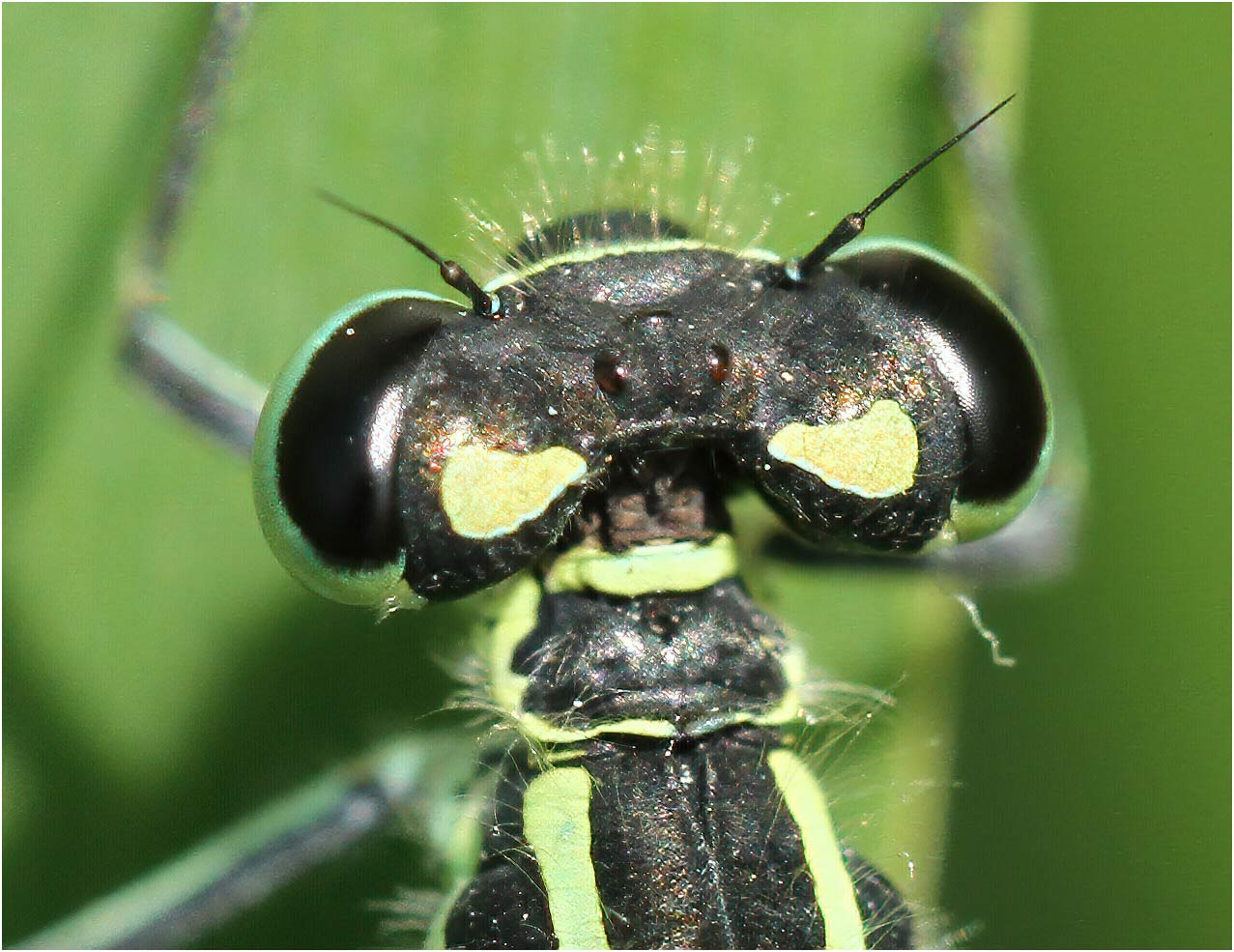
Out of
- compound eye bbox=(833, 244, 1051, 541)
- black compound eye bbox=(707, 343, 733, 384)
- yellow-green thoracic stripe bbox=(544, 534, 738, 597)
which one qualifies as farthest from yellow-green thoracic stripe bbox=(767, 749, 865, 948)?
black compound eye bbox=(707, 343, 733, 384)

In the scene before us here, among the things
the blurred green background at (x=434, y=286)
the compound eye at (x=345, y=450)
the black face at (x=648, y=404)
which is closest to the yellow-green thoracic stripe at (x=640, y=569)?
the black face at (x=648, y=404)

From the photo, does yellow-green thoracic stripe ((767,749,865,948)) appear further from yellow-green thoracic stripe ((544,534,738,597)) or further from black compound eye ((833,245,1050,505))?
black compound eye ((833,245,1050,505))

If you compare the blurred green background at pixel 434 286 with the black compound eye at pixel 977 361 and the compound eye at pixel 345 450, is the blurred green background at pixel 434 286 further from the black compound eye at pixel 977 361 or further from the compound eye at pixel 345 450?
the compound eye at pixel 345 450

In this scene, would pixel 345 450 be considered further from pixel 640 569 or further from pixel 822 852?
pixel 822 852

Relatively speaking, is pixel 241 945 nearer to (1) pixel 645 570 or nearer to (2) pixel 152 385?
(2) pixel 152 385

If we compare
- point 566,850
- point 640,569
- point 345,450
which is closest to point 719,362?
point 640,569

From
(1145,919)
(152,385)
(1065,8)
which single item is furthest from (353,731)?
(1065,8)
